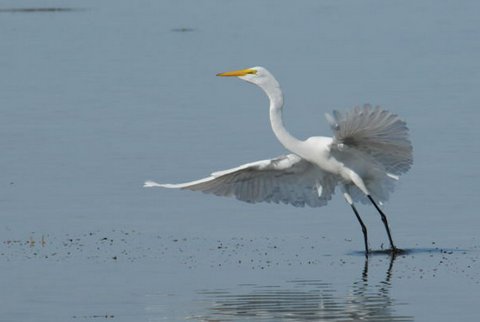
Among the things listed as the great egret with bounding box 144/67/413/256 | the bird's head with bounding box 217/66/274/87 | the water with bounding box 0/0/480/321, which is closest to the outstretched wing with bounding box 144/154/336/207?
the great egret with bounding box 144/67/413/256

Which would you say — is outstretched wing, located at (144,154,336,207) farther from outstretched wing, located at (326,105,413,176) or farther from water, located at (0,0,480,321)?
outstretched wing, located at (326,105,413,176)

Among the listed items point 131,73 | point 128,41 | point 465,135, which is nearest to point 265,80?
point 465,135

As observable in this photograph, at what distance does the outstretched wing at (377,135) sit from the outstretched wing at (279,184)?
29.1 inches

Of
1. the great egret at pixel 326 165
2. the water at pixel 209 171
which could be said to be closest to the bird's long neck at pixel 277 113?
the great egret at pixel 326 165

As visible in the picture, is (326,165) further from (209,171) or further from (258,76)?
(209,171)

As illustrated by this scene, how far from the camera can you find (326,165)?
14.3 m

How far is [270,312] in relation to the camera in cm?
1144

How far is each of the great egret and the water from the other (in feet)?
1.23

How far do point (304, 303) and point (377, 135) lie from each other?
2586 millimetres

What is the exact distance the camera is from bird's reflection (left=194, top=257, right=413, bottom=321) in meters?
11.3

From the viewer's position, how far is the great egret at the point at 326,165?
13.6 m

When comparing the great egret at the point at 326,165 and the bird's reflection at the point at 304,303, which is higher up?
the great egret at the point at 326,165

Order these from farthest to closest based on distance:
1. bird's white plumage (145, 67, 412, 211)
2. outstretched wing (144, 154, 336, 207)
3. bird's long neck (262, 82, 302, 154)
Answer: outstretched wing (144, 154, 336, 207) < bird's long neck (262, 82, 302, 154) < bird's white plumage (145, 67, 412, 211)

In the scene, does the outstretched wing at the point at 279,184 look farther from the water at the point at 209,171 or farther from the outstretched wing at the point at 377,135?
the outstretched wing at the point at 377,135
